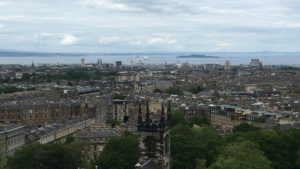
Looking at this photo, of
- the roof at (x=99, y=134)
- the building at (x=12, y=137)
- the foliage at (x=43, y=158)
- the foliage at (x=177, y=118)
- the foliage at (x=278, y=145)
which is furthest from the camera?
the foliage at (x=177, y=118)

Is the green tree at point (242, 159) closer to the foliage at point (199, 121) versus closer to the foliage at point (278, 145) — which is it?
the foliage at point (278, 145)

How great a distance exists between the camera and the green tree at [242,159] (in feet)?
117

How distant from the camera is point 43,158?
4978cm

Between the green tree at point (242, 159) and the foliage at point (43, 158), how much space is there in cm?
1461

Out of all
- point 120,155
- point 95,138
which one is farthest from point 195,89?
point 120,155

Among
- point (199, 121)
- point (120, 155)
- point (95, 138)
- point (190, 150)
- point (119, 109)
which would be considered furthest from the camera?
point (119, 109)

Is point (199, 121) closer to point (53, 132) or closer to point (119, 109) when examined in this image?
point (53, 132)

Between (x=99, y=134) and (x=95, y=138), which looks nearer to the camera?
(x=95, y=138)

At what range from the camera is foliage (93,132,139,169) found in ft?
159

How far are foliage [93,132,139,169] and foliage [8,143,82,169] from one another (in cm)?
261

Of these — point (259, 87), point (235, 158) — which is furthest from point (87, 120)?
point (259, 87)

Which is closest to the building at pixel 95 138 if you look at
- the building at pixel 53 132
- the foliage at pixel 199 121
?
the building at pixel 53 132

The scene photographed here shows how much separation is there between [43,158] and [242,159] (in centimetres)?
1811

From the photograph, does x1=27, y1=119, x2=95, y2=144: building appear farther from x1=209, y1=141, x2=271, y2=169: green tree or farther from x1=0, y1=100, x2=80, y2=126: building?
x1=209, y1=141, x2=271, y2=169: green tree
